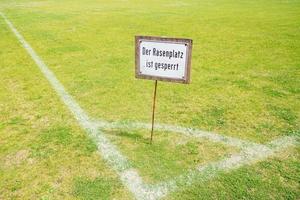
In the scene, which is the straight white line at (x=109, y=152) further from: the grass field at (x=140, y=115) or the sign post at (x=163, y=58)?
the sign post at (x=163, y=58)

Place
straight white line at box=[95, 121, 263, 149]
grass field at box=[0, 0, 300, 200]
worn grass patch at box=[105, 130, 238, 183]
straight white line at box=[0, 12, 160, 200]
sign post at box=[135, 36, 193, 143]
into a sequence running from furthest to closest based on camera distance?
1. straight white line at box=[95, 121, 263, 149]
2. sign post at box=[135, 36, 193, 143]
3. worn grass patch at box=[105, 130, 238, 183]
4. grass field at box=[0, 0, 300, 200]
5. straight white line at box=[0, 12, 160, 200]

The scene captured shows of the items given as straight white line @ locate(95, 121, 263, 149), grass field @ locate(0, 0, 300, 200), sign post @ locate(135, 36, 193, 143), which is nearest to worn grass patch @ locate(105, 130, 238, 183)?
grass field @ locate(0, 0, 300, 200)

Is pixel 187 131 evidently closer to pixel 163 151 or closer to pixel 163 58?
pixel 163 151

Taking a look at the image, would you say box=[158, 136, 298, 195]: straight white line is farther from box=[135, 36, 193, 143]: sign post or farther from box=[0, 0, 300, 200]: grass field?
box=[135, 36, 193, 143]: sign post

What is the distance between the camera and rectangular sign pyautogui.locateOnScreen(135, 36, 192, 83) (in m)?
4.17

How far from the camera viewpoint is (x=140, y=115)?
5.53m

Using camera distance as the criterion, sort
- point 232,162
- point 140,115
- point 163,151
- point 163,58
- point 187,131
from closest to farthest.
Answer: point 232,162 < point 163,58 < point 163,151 < point 187,131 < point 140,115

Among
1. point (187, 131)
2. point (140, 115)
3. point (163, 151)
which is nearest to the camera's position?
point (163, 151)

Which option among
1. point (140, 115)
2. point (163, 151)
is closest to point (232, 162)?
point (163, 151)

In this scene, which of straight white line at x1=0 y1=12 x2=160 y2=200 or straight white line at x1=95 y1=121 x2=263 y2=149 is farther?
straight white line at x1=95 y1=121 x2=263 y2=149

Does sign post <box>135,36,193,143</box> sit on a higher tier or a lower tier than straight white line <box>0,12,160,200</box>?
higher

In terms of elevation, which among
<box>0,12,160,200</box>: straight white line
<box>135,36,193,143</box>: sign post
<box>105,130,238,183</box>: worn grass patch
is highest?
<box>135,36,193,143</box>: sign post

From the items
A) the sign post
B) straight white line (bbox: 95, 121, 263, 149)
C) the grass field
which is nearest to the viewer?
the grass field

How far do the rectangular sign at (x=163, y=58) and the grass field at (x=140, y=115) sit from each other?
0.91 meters
